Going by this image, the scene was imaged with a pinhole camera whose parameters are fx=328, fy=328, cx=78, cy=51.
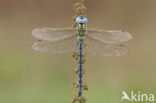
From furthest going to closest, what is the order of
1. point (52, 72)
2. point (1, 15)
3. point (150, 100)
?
point (1, 15) → point (52, 72) → point (150, 100)

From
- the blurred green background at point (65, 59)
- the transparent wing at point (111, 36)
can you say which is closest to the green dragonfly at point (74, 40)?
the transparent wing at point (111, 36)

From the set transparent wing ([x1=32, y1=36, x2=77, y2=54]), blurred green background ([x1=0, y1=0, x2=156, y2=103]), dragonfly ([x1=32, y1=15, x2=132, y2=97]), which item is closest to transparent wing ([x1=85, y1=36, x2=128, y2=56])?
dragonfly ([x1=32, y1=15, x2=132, y2=97])

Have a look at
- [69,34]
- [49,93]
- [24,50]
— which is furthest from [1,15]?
[69,34]

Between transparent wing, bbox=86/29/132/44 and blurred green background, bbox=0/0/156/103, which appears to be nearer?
transparent wing, bbox=86/29/132/44

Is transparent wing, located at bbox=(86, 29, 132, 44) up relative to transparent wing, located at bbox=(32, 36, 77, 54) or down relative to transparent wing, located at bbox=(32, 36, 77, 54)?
up

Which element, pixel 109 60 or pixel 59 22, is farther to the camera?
pixel 59 22

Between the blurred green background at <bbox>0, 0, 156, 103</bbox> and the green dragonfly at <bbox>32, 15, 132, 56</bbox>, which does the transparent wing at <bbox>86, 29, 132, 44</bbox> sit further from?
the blurred green background at <bbox>0, 0, 156, 103</bbox>

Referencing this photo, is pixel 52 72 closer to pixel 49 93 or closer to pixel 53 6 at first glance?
pixel 49 93
